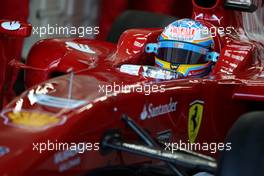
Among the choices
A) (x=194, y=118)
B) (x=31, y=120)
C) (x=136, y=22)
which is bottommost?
(x=136, y=22)

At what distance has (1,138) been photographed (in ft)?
4.96

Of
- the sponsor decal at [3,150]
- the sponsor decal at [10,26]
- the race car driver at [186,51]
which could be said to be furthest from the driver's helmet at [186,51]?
the sponsor decal at [3,150]

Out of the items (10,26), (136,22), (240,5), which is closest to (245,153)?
(10,26)

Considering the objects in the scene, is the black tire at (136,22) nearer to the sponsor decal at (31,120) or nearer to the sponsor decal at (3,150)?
the sponsor decal at (31,120)

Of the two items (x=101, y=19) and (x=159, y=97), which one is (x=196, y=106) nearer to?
(x=159, y=97)

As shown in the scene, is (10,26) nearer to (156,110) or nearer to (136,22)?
(156,110)

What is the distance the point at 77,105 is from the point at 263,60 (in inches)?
36.4

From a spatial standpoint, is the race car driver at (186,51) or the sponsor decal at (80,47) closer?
the race car driver at (186,51)

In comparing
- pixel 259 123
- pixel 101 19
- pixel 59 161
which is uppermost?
pixel 259 123

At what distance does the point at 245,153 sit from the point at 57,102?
43 centimetres

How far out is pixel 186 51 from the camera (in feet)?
6.84

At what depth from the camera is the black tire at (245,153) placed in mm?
1493

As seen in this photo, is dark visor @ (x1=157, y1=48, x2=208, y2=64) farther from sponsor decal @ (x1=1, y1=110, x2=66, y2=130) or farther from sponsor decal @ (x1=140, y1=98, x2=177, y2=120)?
sponsor decal @ (x1=1, y1=110, x2=66, y2=130)

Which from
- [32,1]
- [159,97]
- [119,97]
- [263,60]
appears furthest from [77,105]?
[32,1]
